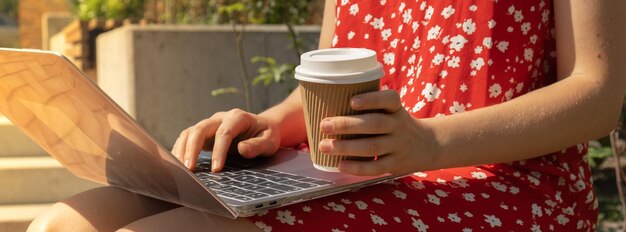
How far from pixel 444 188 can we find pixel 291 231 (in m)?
0.33

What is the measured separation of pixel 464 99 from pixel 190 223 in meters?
0.62

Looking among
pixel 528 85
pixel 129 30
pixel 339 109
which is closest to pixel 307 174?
pixel 339 109

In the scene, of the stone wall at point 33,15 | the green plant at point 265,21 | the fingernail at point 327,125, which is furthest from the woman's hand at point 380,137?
the stone wall at point 33,15

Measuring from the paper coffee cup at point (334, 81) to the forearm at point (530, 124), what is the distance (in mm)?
161

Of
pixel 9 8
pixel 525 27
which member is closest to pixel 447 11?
pixel 525 27

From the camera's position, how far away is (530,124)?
145 centimetres

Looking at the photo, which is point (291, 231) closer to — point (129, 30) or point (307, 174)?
point (307, 174)

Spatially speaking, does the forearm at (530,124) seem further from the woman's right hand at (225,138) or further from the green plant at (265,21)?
the green plant at (265,21)

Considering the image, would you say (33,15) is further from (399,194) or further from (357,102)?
(357,102)

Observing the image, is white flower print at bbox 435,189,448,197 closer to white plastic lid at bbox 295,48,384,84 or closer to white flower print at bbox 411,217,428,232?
white flower print at bbox 411,217,428,232

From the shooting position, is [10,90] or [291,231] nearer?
[291,231]

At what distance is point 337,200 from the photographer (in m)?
1.39

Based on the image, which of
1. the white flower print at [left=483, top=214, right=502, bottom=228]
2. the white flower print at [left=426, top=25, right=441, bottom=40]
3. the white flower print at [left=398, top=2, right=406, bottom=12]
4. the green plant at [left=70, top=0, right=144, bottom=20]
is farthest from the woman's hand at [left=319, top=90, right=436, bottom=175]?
the green plant at [left=70, top=0, right=144, bottom=20]

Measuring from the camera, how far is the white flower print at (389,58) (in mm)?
1827
